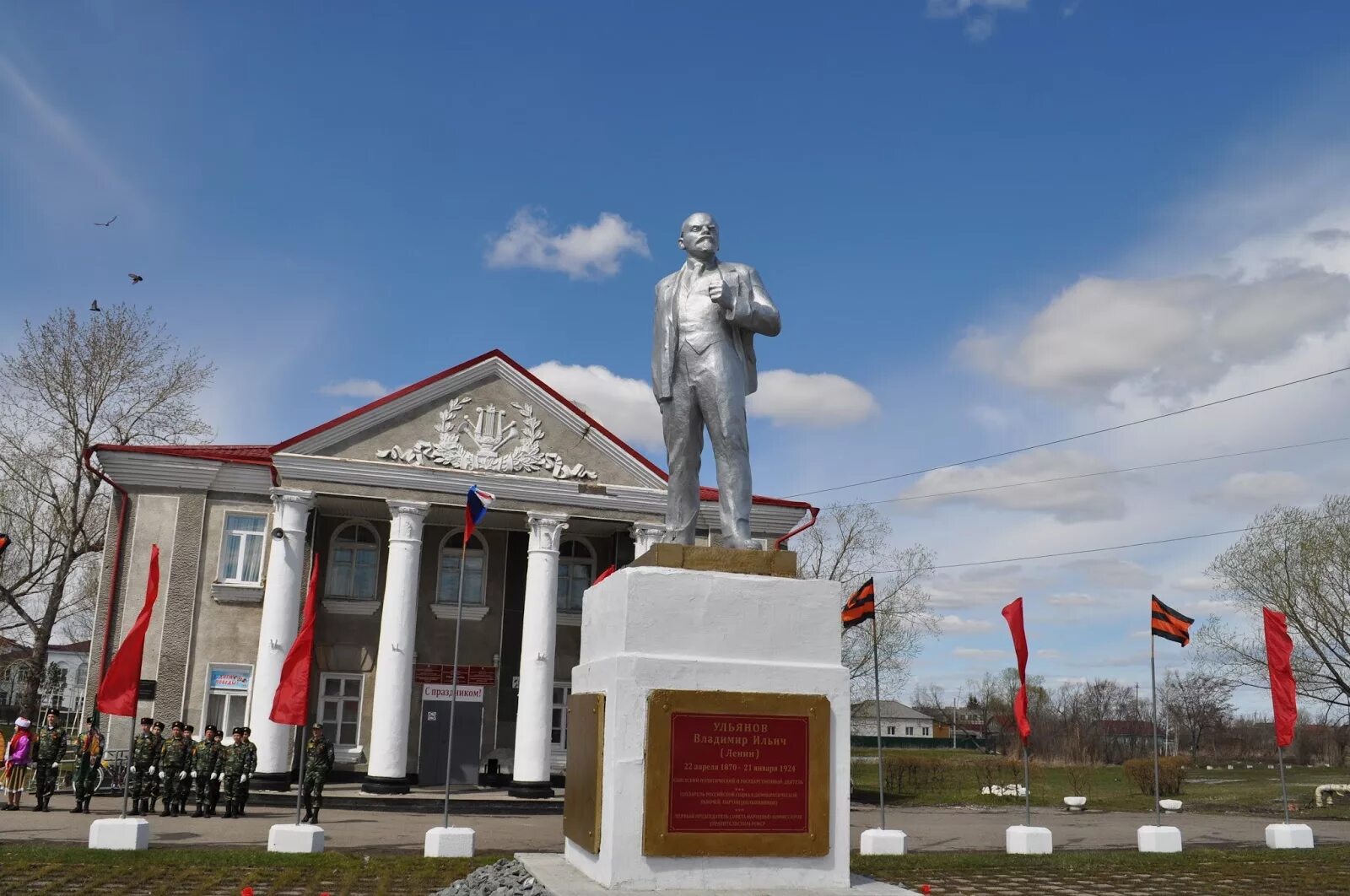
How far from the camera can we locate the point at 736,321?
697 cm

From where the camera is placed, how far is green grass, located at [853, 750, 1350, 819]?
83.5ft

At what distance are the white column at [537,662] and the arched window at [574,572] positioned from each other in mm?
2672

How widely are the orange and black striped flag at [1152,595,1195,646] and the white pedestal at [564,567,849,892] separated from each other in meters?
10.1

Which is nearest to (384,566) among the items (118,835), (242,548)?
(242,548)

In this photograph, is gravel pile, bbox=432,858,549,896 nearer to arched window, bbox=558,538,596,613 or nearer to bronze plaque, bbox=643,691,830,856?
bronze plaque, bbox=643,691,830,856

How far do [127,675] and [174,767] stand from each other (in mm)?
5161

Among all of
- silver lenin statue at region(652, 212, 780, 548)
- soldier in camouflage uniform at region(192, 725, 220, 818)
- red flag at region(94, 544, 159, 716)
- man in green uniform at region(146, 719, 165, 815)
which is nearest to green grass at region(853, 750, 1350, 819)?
soldier in camouflage uniform at region(192, 725, 220, 818)

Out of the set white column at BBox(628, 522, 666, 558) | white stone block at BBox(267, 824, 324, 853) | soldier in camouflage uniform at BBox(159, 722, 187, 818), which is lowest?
white stone block at BBox(267, 824, 324, 853)

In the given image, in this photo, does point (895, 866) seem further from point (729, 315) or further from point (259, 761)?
point (259, 761)

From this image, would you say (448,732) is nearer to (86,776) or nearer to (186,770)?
(186,770)

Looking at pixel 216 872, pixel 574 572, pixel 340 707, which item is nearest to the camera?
pixel 216 872

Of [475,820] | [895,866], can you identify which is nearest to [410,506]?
[475,820]

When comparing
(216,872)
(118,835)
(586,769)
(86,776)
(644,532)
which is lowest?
(216,872)

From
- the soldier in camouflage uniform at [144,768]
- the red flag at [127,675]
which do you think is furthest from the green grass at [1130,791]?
the red flag at [127,675]
